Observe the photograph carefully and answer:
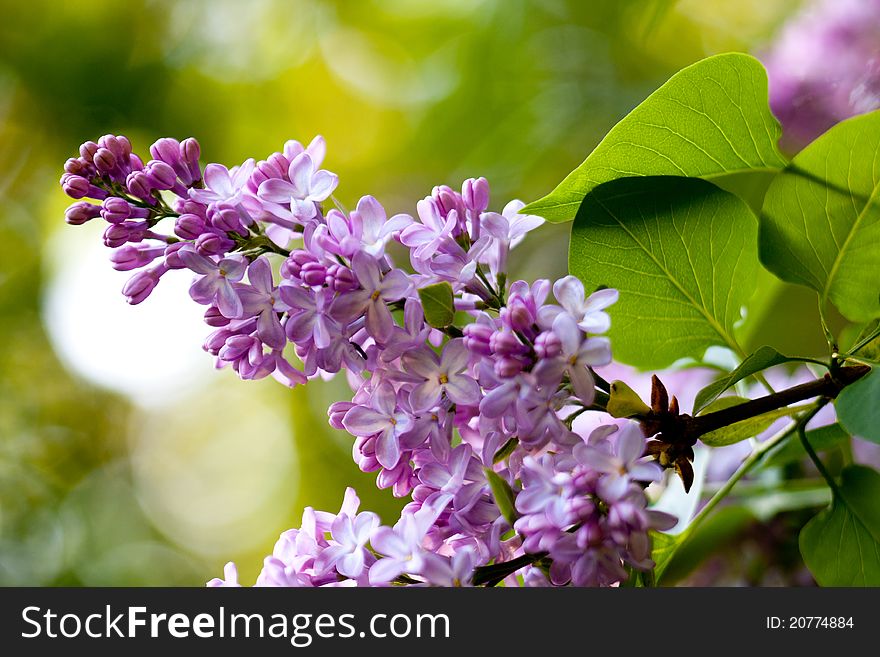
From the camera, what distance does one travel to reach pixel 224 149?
1674mm

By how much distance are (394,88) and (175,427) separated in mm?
1070

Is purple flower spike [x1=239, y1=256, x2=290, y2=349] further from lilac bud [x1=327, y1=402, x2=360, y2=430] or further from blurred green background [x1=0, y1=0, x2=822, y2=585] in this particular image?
blurred green background [x1=0, y1=0, x2=822, y2=585]

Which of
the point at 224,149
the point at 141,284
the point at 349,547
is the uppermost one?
the point at 224,149

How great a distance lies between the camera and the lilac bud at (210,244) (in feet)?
0.93

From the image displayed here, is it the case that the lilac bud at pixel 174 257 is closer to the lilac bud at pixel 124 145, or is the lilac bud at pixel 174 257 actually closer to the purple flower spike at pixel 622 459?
the lilac bud at pixel 124 145

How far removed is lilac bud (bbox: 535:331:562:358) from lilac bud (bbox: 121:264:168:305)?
6.0 inches

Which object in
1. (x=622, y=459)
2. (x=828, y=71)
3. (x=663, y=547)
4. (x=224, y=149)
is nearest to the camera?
(x=622, y=459)

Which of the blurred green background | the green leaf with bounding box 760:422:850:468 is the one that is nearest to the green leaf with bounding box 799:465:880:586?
the green leaf with bounding box 760:422:850:468

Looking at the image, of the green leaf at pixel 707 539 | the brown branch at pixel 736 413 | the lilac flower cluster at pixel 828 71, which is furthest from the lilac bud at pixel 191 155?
the lilac flower cluster at pixel 828 71

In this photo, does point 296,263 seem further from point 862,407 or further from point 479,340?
point 862,407

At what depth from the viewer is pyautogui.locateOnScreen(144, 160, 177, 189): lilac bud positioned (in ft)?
0.99

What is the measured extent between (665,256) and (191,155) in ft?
0.62

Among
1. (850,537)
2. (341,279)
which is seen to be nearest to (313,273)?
(341,279)

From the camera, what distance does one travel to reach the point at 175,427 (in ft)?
6.90
